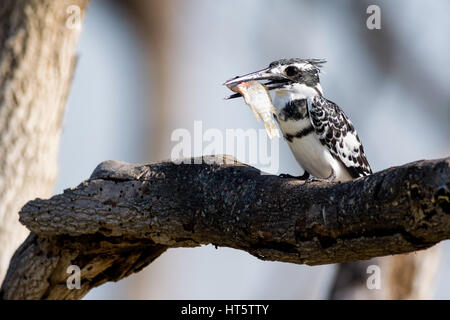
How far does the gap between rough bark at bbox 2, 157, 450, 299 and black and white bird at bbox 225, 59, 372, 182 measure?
2.92 feet

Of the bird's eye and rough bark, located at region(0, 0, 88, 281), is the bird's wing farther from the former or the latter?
rough bark, located at region(0, 0, 88, 281)

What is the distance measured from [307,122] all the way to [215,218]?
1279mm

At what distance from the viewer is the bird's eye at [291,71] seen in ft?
14.9

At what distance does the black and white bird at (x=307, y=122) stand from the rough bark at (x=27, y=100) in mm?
1598

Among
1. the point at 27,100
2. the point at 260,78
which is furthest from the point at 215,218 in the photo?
the point at 27,100

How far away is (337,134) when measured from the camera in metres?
4.58

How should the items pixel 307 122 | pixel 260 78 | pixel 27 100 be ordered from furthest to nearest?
pixel 27 100 → pixel 307 122 → pixel 260 78

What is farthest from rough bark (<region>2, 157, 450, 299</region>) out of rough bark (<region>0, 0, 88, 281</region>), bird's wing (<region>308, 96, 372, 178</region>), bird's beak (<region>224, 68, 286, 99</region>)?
bird's wing (<region>308, 96, 372, 178</region>)

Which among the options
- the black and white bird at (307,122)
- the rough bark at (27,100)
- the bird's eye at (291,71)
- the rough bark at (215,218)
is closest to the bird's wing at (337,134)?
the black and white bird at (307,122)

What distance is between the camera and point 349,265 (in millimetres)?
6055

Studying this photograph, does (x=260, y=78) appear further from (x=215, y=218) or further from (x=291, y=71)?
(x=215, y=218)

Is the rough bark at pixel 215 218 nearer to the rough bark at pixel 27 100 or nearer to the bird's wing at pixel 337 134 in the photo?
the rough bark at pixel 27 100

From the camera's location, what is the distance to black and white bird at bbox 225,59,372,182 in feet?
14.7
